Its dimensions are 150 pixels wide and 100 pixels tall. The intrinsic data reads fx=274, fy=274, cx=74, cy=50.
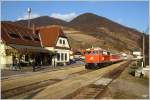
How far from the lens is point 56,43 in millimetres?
49438

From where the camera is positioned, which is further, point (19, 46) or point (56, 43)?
point (56, 43)

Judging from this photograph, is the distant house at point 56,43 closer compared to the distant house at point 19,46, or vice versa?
the distant house at point 19,46

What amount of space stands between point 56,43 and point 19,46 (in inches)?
431

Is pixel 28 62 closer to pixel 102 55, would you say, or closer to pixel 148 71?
pixel 102 55

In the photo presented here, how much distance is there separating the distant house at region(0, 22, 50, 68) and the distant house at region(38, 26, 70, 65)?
1474 millimetres

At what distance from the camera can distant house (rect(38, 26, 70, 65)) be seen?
159ft

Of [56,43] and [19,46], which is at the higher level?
[56,43]

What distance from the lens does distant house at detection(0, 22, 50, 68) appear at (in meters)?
37.2

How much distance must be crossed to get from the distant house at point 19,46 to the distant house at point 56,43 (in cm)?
147

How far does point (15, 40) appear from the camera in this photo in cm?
4047

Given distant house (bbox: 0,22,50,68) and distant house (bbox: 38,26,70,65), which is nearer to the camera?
distant house (bbox: 0,22,50,68)

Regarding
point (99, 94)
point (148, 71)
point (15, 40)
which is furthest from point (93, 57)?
point (99, 94)

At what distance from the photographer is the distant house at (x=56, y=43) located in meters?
48.3

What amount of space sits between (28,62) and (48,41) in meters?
9.01
